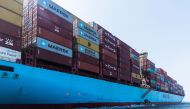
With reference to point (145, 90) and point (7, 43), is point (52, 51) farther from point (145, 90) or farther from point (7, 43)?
point (145, 90)

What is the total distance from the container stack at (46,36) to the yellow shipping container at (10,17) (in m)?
2.18

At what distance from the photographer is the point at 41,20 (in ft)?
76.7

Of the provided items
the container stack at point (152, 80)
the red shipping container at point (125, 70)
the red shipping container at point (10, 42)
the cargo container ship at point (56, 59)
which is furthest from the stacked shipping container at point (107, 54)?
the container stack at point (152, 80)

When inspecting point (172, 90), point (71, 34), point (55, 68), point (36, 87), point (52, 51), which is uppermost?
point (71, 34)

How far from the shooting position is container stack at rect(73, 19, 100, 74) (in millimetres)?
28219

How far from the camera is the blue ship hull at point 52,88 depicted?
19.2 m

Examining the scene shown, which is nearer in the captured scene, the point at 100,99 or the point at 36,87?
the point at 36,87

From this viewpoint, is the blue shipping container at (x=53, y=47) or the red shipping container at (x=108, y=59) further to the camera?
the red shipping container at (x=108, y=59)

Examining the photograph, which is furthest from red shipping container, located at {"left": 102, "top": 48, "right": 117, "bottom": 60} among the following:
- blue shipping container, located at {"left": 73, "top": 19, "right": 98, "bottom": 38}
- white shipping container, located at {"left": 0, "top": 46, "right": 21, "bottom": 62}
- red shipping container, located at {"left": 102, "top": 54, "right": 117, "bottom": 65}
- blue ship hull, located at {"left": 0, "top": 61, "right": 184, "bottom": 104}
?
white shipping container, located at {"left": 0, "top": 46, "right": 21, "bottom": 62}

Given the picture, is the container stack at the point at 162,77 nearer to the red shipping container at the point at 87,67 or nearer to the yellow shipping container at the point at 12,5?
the red shipping container at the point at 87,67

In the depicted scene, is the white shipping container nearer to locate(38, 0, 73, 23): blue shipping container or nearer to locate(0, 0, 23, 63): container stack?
locate(0, 0, 23, 63): container stack

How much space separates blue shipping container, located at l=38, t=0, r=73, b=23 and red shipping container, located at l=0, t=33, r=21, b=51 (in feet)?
18.0

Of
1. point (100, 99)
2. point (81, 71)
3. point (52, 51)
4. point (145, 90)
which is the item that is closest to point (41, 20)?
point (52, 51)

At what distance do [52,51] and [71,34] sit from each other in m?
4.59
